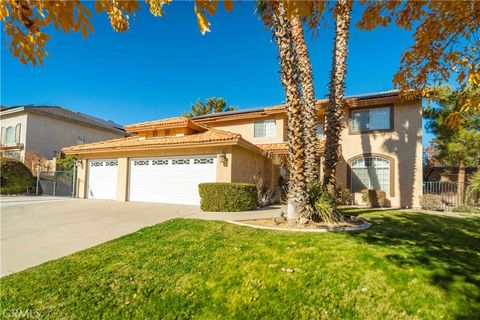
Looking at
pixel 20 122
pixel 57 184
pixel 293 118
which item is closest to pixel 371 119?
pixel 293 118

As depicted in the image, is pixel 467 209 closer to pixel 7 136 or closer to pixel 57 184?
pixel 57 184

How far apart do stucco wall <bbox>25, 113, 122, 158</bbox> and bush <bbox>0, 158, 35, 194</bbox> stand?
6893 mm

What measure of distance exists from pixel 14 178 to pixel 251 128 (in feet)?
64.3

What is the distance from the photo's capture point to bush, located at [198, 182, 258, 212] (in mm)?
11742

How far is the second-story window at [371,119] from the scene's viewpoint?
1650cm

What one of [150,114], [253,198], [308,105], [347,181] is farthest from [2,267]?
[150,114]

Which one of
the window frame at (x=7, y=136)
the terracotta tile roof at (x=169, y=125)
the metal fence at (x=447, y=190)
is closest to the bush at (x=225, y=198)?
the terracotta tile roof at (x=169, y=125)

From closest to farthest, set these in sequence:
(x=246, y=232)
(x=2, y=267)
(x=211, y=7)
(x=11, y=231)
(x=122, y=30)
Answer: (x=211, y=7), (x=122, y=30), (x=2, y=267), (x=246, y=232), (x=11, y=231)

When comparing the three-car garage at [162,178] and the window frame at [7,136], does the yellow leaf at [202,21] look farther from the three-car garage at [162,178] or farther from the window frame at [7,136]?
the window frame at [7,136]

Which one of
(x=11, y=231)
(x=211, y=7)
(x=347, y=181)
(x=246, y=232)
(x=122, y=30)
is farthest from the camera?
(x=347, y=181)

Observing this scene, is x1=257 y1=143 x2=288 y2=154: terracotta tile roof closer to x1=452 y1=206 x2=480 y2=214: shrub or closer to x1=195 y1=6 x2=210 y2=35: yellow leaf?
x1=452 y1=206 x2=480 y2=214: shrub

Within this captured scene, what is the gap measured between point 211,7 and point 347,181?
17.0m

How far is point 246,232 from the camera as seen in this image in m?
7.34

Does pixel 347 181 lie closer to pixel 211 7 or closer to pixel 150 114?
pixel 211 7
